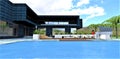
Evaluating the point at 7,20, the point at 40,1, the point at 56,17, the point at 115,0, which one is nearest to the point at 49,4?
the point at 40,1

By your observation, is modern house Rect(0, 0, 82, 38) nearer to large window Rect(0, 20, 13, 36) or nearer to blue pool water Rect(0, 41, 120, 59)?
large window Rect(0, 20, 13, 36)

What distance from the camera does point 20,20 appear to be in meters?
32.6

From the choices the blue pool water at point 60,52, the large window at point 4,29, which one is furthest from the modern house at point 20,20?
the blue pool water at point 60,52

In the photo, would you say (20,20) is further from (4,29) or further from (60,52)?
(60,52)

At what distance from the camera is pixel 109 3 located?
32656mm

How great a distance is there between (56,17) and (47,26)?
308 centimetres

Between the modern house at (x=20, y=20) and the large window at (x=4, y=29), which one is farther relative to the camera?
the large window at (x=4, y=29)

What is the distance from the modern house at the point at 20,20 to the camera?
29.8 meters

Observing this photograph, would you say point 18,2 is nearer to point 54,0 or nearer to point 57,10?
point 54,0

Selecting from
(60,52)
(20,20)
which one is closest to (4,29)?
(20,20)

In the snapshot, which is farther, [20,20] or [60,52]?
[20,20]

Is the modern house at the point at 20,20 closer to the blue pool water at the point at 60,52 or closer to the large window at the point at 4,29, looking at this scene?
the large window at the point at 4,29

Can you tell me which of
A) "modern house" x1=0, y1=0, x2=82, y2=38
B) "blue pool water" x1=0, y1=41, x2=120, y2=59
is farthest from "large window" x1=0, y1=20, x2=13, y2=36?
"blue pool water" x1=0, y1=41, x2=120, y2=59

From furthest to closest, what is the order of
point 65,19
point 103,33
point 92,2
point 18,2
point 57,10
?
1. point 65,19
2. point 57,10
3. point 92,2
4. point 18,2
5. point 103,33
